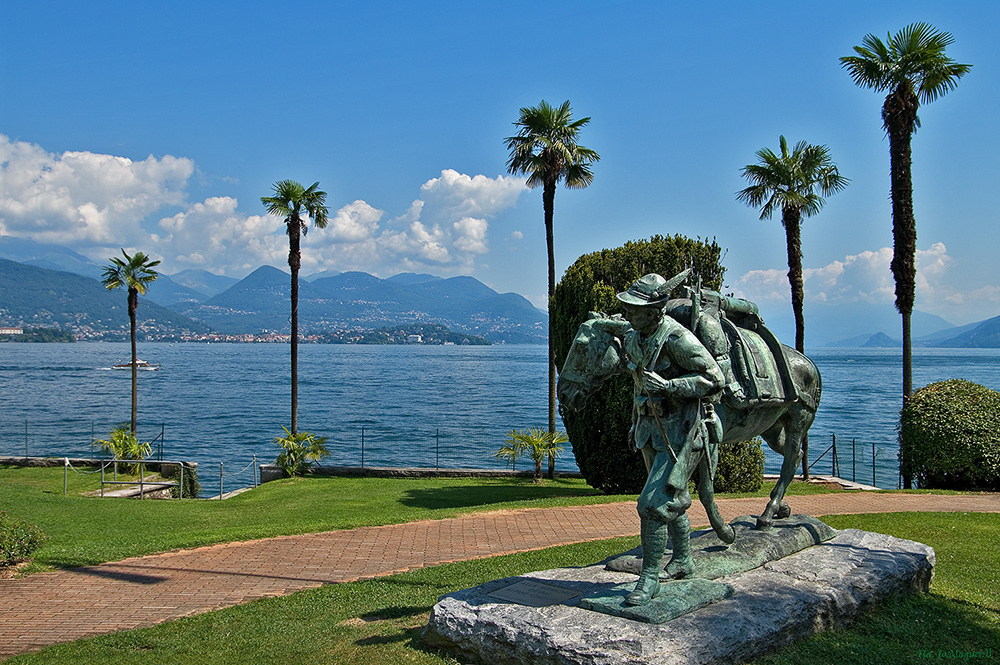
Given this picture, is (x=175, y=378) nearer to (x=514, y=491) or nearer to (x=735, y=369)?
(x=514, y=491)

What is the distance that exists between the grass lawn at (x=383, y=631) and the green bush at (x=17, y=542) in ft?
13.4

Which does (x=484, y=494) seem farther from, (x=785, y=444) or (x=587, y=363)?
(x=587, y=363)

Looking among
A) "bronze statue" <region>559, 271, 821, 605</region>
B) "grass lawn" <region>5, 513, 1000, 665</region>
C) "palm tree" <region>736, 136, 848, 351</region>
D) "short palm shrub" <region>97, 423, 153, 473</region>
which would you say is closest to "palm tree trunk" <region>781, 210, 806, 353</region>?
"palm tree" <region>736, 136, 848, 351</region>

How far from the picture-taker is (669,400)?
621cm

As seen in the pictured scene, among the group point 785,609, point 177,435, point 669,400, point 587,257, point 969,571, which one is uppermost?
point 587,257

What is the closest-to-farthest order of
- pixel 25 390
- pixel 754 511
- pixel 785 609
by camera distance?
1. pixel 785 609
2. pixel 754 511
3. pixel 25 390

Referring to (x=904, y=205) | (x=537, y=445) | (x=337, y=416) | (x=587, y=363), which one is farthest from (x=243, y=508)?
(x=337, y=416)

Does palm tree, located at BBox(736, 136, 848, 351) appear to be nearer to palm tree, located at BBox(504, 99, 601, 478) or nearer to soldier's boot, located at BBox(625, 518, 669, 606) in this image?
palm tree, located at BBox(504, 99, 601, 478)

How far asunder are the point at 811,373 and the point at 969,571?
3995 millimetres

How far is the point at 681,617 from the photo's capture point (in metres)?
5.78

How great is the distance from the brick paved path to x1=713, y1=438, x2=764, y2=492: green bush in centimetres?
318

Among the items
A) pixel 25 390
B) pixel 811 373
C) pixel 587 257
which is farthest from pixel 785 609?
pixel 25 390

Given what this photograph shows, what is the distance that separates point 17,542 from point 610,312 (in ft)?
42.1

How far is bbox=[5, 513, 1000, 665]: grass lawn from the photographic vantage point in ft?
20.7
